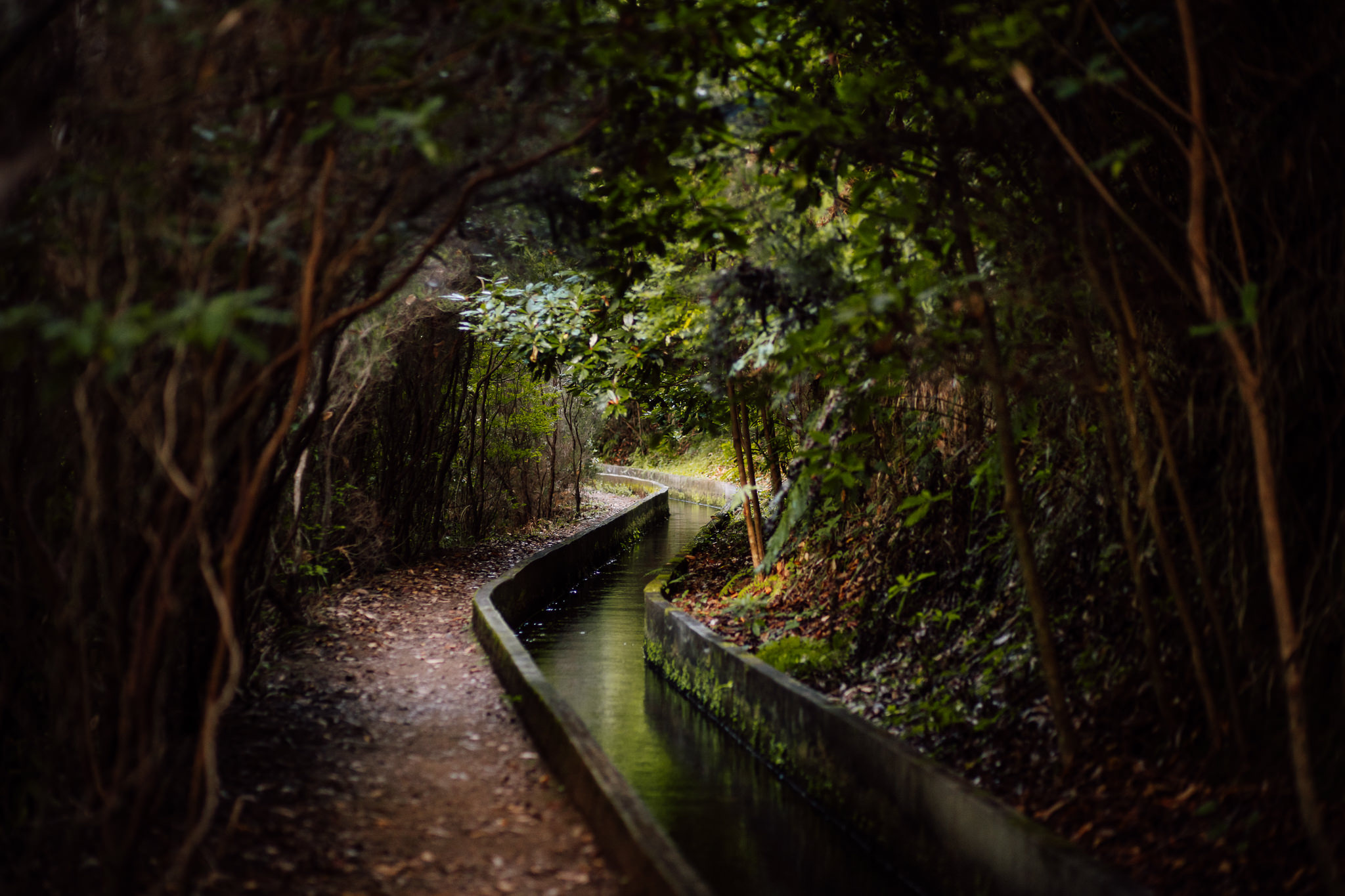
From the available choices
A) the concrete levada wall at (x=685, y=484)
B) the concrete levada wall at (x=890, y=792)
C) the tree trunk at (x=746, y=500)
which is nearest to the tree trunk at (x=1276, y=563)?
the concrete levada wall at (x=890, y=792)

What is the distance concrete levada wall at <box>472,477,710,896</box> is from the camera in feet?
12.2

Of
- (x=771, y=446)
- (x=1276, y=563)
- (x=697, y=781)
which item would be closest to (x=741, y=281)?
(x=1276, y=563)

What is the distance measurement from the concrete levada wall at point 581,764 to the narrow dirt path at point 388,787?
100mm

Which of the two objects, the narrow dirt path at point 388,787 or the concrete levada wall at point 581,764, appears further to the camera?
the narrow dirt path at point 388,787

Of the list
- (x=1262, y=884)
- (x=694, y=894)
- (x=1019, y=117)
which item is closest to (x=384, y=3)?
(x=1019, y=117)

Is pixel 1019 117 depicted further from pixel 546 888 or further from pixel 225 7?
pixel 546 888

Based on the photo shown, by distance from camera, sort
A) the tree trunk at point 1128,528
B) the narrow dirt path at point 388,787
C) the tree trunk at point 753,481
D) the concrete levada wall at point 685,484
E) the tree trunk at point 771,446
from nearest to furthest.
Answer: the narrow dirt path at point 388,787
the tree trunk at point 1128,528
the tree trunk at point 753,481
the tree trunk at point 771,446
the concrete levada wall at point 685,484

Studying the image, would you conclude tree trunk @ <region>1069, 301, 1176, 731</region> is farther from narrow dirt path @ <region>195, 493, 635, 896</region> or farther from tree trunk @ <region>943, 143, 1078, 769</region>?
narrow dirt path @ <region>195, 493, 635, 896</region>

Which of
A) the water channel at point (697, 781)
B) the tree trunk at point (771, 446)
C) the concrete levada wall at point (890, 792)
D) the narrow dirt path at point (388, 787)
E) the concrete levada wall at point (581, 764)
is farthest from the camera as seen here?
the tree trunk at point (771, 446)

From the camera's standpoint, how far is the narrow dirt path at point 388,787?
3953 millimetres

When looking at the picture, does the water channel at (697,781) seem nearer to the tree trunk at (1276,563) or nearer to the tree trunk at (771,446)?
the tree trunk at (1276,563)

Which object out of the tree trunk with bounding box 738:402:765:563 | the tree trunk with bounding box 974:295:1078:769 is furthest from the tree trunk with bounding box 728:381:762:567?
the tree trunk with bounding box 974:295:1078:769

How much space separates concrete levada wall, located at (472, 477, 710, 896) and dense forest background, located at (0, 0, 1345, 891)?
1628 mm

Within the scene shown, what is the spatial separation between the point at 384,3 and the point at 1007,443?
3.49 metres
